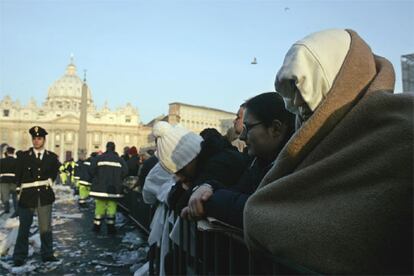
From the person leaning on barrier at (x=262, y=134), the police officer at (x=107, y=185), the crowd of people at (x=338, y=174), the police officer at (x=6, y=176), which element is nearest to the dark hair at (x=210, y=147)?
the person leaning on barrier at (x=262, y=134)

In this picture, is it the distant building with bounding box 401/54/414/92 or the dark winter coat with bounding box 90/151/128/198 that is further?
the distant building with bounding box 401/54/414/92

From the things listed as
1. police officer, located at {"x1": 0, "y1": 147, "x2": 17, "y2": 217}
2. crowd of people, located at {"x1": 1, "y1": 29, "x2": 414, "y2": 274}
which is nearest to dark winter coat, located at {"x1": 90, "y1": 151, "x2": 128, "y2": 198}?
police officer, located at {"x1": 0, "y1": 147, "x2": 17, "y2": 217}

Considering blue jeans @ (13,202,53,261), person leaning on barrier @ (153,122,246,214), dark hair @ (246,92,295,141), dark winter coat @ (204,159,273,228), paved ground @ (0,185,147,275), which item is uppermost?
dark hair @ (246,92,295,141)

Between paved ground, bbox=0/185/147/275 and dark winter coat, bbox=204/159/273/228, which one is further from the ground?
dark winter coat, bbox=204/159/273/228

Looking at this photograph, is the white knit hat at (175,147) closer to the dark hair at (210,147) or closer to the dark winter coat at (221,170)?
the dark hair at (210,147)

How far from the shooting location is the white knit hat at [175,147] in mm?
3248

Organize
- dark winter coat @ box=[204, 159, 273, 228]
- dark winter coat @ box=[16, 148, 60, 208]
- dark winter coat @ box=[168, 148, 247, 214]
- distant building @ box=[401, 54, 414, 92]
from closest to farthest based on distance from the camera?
dark winter coat @ box=[204, 159, 273, 228] → dark winter coat @ box=[168, 148, 247, 214] → dark winter coat @ box=[16, 148, 60, 208] → distant building @ box=[401, 54, 414, 92]

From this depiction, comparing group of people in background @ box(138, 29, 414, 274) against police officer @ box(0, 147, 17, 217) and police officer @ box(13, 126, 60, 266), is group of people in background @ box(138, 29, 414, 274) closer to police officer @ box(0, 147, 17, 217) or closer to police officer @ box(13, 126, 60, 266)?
police officer @ box(13, 126, 60, 266)

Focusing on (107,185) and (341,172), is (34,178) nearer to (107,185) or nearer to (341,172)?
(107,185)

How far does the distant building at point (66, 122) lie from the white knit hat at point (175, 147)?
99.3 meters

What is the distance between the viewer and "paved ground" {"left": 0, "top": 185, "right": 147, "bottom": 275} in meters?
5.76

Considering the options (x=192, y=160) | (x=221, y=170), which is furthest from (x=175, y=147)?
(x=221, y=170)

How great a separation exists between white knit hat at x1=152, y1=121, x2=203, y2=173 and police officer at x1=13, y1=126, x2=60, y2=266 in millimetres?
3716

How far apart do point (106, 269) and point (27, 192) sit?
2.02 metres
